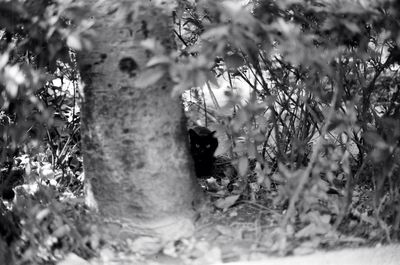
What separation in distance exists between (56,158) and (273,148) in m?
1.11

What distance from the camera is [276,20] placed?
5.42 ft

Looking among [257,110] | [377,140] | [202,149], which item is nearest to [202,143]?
[202,149]

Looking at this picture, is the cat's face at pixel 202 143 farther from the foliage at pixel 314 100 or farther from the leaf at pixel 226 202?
the leaf at pixel 226 202

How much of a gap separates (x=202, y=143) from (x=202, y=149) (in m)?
0.03

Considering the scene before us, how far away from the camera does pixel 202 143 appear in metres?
2.53

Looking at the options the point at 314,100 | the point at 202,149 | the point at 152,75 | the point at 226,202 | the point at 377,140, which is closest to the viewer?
the point at 152,75

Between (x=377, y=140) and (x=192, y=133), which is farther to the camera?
(x=192, y=133)

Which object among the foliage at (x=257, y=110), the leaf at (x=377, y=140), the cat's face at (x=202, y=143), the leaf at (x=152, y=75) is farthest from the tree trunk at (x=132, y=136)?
the leaf at (x=377, y=140)

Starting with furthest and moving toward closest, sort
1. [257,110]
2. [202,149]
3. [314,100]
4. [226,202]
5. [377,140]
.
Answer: [202,149] → [314,100] → [226,202] → [257,110] → [377,140]

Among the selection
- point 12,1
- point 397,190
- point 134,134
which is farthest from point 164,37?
point 397,190

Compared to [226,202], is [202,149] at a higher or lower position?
higher

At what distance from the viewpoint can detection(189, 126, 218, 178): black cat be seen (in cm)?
251

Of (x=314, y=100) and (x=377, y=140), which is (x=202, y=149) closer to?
(x=314, y=100)

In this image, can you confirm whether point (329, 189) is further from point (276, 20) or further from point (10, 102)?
point (10, 102)
